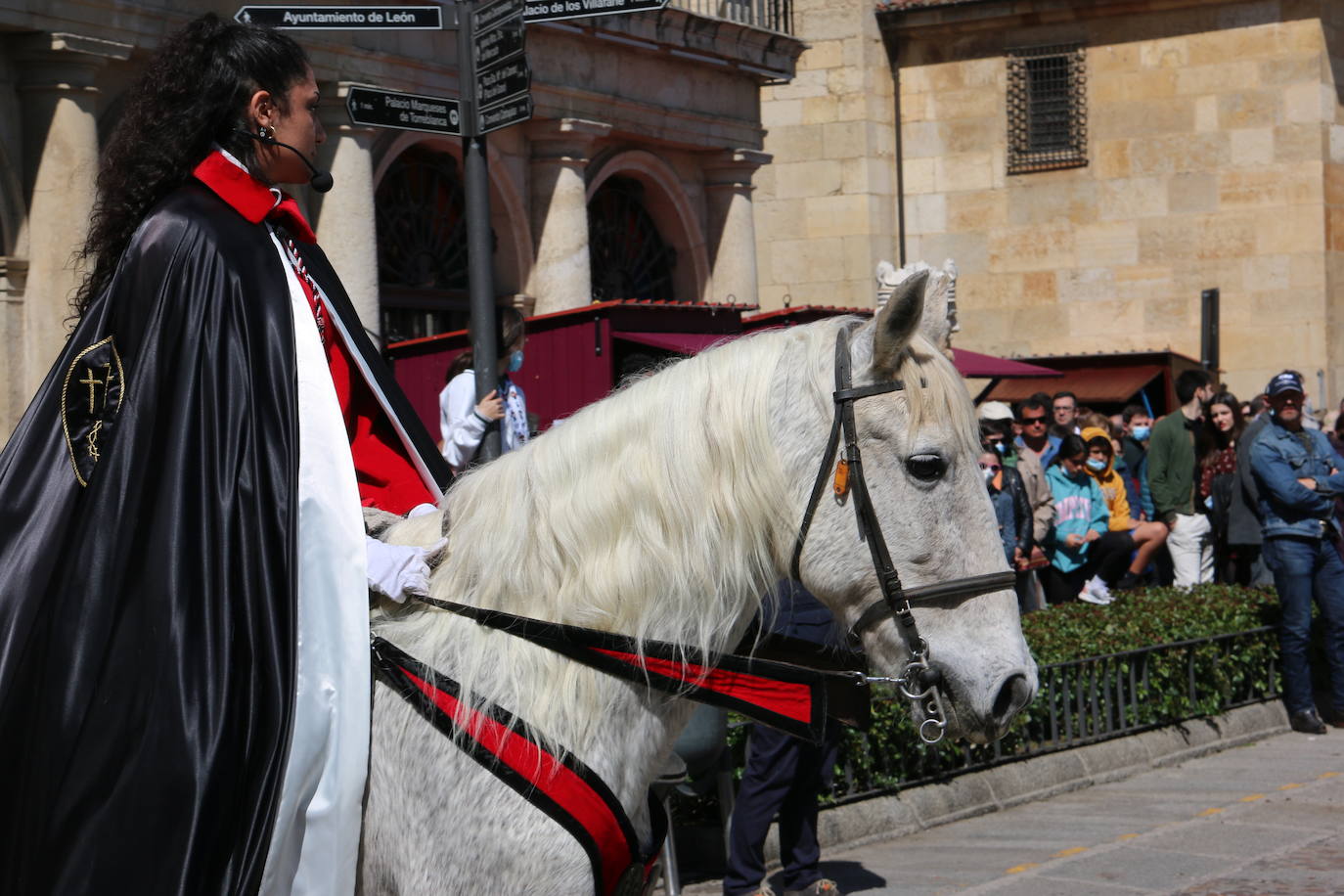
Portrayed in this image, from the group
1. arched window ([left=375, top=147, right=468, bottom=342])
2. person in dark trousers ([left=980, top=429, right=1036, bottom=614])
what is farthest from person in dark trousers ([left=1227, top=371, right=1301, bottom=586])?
arched window ([left=375, top=147, right=468, bottom=342])

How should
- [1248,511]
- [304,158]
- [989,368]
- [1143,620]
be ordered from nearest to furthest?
[304,158], [1143,620], [1248,511], [989,368]

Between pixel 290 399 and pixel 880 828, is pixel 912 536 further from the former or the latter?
pixel 880 828

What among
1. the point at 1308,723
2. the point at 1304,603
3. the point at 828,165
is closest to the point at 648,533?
the point at 1304,603

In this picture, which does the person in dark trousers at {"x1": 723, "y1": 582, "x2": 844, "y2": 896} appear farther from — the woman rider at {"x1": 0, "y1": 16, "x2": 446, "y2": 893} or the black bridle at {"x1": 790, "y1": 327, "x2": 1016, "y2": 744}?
the woman rider at {"x1": 0, "y1": 16, "x2": 446, "y2": 893}

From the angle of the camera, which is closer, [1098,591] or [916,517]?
[916,517]

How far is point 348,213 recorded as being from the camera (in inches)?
525

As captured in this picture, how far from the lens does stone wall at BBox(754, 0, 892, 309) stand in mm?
24562

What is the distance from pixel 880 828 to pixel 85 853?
5.68 meters

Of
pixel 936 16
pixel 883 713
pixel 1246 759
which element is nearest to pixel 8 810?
pixel 883 713

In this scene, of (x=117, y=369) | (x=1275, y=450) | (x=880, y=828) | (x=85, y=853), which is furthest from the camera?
(x=1275, y=450)

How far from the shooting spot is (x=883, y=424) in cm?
328

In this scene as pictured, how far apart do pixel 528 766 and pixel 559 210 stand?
13274 millimetres

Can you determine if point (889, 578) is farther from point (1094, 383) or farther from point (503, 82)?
point (1094, 383)

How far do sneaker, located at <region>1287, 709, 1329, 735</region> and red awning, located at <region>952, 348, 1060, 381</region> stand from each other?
4.94 m
